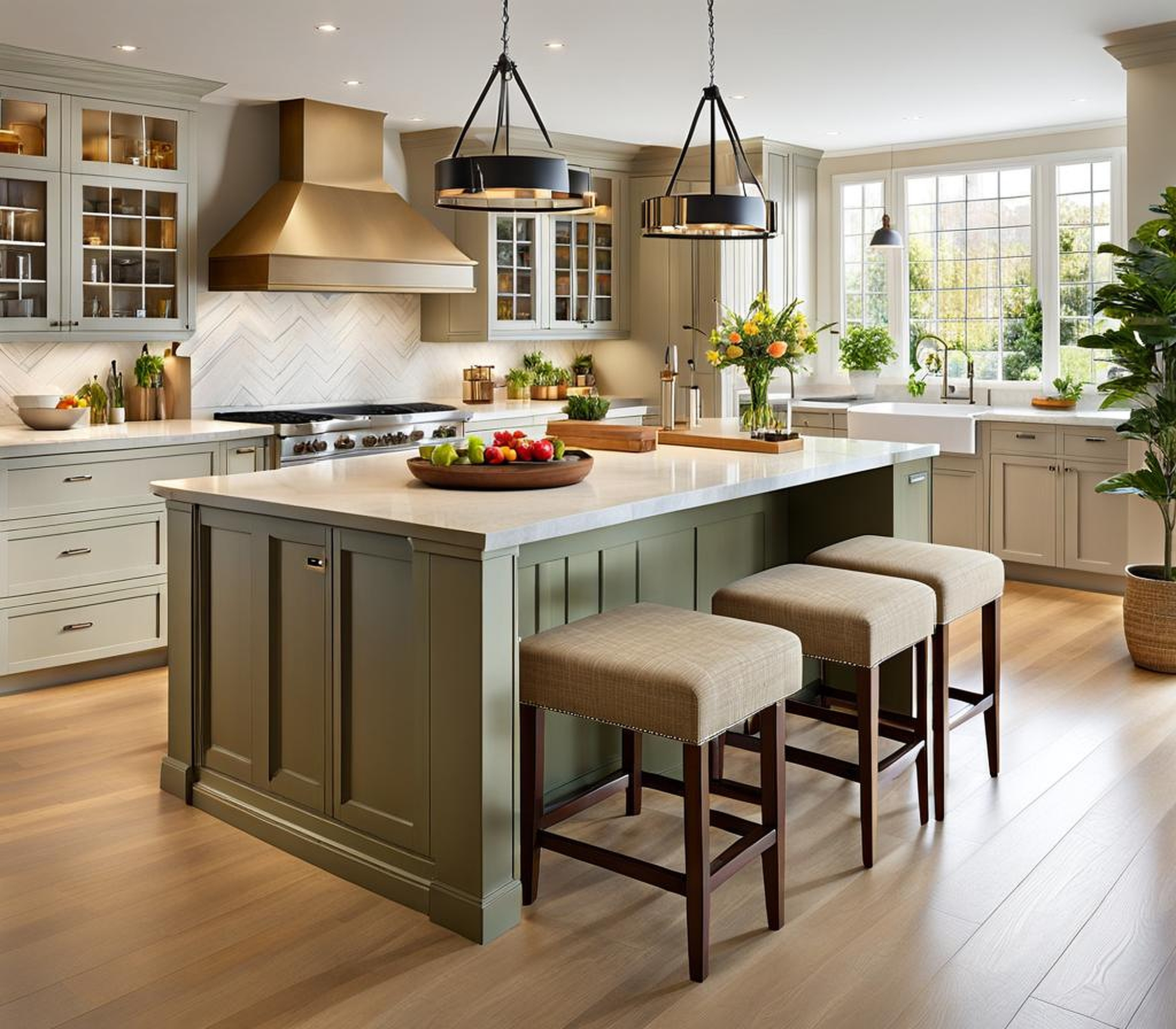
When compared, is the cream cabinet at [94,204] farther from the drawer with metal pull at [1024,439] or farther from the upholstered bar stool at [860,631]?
the drawer with metal pull at [1024,439]

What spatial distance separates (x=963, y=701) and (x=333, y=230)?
381 centimetres

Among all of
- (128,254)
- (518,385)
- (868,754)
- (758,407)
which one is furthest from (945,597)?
(518,385)

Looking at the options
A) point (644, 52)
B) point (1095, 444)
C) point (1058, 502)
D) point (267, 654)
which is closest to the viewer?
point (267, 654)

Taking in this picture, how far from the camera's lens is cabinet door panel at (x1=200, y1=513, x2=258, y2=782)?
10.9 feet

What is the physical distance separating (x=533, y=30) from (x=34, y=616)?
2.97 metres

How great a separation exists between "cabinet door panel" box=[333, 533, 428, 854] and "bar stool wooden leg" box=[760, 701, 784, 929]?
799mm

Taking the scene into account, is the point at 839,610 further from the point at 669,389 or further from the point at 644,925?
the point at 669,389

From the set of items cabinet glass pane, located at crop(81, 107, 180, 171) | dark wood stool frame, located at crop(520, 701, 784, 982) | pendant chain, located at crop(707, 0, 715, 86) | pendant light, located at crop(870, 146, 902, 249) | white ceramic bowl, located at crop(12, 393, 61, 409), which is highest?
pendant chain, located at crop(707, 0, 715, 86)

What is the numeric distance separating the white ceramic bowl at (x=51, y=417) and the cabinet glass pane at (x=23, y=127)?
1.05 metres

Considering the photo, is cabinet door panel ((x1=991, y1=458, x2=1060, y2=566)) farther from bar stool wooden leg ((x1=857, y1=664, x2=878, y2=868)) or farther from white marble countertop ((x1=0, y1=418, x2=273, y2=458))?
white marble countertop ((x1=0, y1=418, x2=273, y2=458))

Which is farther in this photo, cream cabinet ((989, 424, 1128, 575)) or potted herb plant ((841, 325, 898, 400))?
potted herb plant ((841, 325, 898, 400))

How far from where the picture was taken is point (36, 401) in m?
→ 5.07

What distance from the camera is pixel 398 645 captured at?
2955mm

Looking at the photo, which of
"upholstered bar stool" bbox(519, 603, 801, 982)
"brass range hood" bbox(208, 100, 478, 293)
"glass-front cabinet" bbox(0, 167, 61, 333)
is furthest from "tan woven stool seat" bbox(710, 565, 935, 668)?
"glass-front cabinet" bbox(0, 167, 61, 333)
